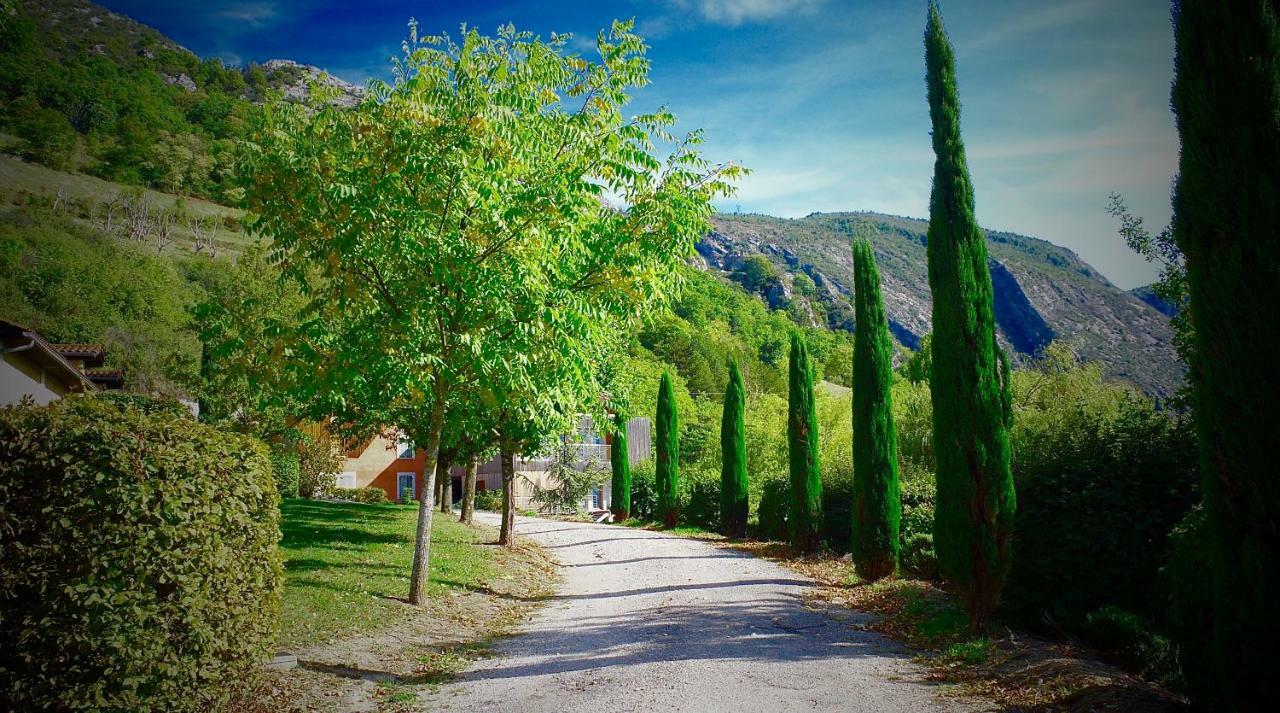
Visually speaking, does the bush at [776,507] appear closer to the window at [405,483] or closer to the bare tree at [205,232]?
the window at [405,483]

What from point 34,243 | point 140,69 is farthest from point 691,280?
point 140,69

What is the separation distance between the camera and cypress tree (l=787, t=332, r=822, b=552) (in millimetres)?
17234

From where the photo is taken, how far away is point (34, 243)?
44.5m

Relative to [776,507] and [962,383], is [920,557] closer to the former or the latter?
[962,383]

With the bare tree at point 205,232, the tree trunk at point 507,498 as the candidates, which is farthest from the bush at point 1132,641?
the bare tree at point 205,232

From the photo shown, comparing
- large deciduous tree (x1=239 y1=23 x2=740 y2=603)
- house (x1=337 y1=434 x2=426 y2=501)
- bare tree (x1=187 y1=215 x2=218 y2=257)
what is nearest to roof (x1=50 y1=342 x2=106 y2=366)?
large deciduous tree (x1=239 y1=23 x2=740 y2=603)

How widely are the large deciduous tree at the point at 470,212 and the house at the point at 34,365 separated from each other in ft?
41.5

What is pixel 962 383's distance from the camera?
8984 mm

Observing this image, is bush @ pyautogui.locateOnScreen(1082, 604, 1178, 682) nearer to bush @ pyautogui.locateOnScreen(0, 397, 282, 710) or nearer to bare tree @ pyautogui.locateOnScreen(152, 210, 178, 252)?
bush @ pyautogui.locateOnScreen(0, 397, 282, 710)

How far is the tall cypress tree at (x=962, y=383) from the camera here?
27.6 ft

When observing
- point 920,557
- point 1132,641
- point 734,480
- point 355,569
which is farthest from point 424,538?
point 734,480

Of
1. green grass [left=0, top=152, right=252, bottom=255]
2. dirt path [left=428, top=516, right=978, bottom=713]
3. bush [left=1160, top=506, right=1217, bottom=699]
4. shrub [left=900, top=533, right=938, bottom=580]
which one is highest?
green grass [left=0, top=152, right=252, bottom=255]

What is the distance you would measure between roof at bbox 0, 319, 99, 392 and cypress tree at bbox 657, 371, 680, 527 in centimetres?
1940

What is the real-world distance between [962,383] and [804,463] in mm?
9054
